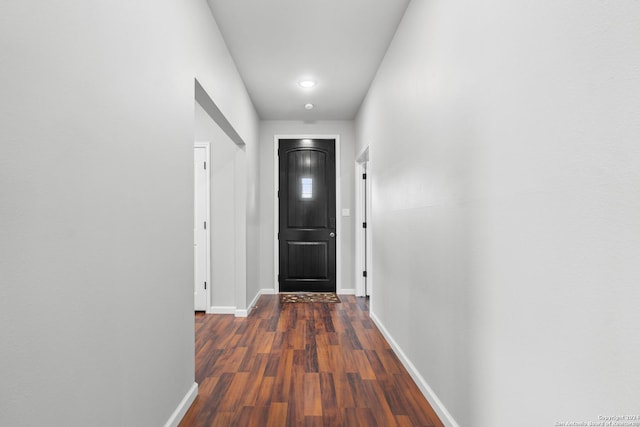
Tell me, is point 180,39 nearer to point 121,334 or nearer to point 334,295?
point 121,334

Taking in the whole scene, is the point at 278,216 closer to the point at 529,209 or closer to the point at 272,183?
the point at 272,183

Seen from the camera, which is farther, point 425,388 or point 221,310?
point 221,310

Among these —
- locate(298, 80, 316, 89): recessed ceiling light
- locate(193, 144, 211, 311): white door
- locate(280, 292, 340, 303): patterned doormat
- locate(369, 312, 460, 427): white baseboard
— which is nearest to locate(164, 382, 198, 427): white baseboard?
locate(369, 312, 460, 427): white baseboard

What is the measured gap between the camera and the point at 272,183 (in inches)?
223

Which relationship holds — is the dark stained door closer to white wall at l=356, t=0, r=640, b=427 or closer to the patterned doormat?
the patterned doormat

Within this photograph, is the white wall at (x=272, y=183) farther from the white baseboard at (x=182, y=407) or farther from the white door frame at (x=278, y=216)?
the white baseboard at (x=182, y=407)

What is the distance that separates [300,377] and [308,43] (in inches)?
107

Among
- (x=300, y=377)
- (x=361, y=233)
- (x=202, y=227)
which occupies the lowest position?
(x=300, y=377)

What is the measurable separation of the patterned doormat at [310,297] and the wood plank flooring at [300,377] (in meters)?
0.99

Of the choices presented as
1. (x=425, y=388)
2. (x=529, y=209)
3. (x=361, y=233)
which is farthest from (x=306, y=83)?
(x=529, y=209)

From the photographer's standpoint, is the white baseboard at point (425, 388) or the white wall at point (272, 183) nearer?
the white baseboard at point (425, 388)

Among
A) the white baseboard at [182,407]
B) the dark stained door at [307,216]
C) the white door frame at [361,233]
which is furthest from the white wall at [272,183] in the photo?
the white baseboard at [182,407]

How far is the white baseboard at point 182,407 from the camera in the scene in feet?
6.23

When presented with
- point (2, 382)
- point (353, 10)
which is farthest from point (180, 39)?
point (2, 382)
